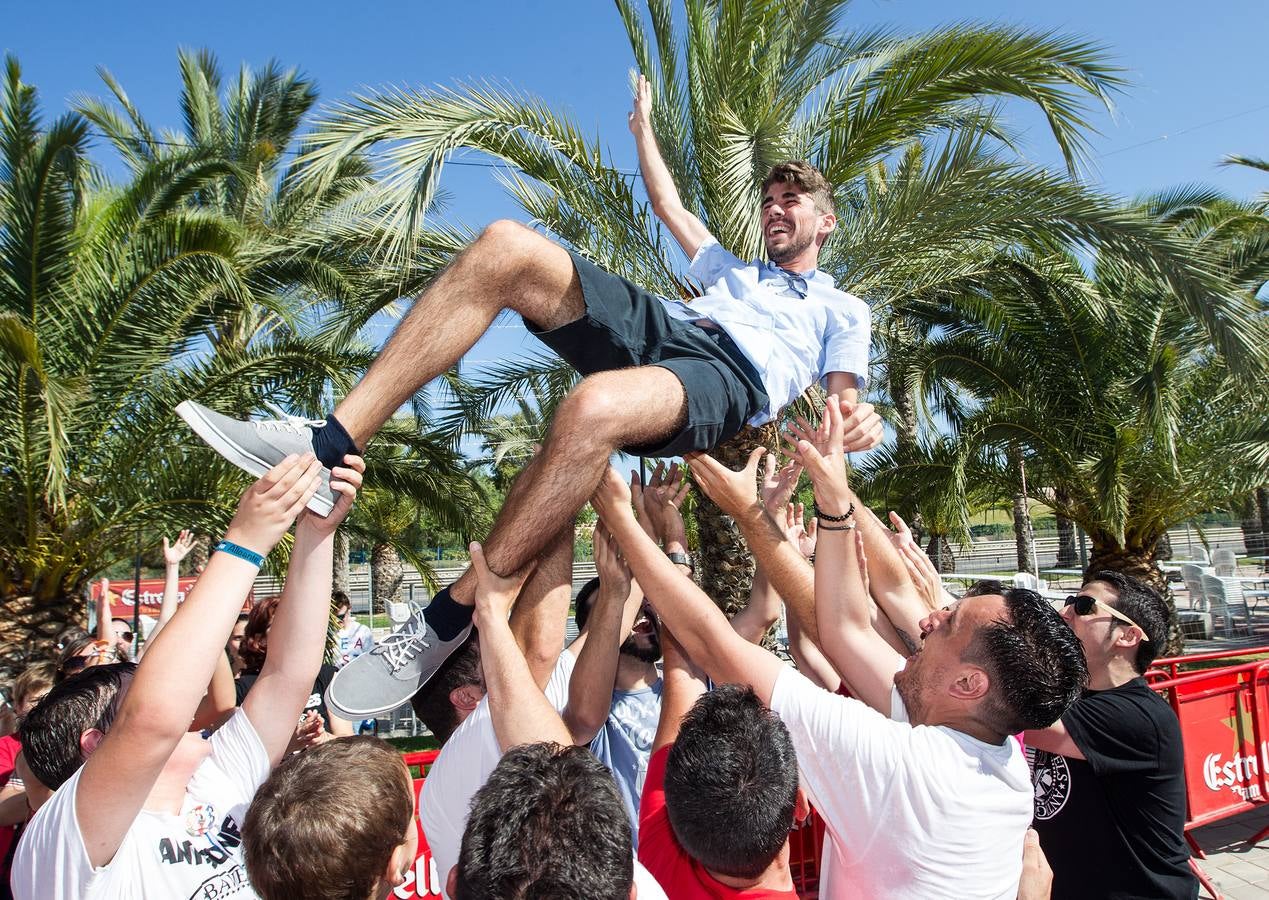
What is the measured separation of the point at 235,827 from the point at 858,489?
32.0 feet

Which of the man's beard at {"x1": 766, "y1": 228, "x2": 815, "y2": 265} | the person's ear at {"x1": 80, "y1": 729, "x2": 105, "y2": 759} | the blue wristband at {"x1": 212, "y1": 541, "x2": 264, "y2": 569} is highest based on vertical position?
the man's beard at {"x1": 766, "y1": 228, "x2": 815, "y2": 265}

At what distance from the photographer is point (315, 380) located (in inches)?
316

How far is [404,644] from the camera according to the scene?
2512 mm

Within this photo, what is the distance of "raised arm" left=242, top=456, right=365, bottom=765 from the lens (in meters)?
2.17

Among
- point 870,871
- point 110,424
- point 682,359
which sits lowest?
point 870,871

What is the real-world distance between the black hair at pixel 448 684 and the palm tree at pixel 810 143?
4351 mm

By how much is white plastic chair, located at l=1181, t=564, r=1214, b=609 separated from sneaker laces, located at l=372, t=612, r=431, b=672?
15786 mm

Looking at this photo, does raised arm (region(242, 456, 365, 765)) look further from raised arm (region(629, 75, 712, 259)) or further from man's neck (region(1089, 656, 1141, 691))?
man's neck (region(1089, 656, 1141, 691))

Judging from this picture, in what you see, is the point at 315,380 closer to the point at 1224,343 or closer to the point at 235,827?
the point at 235,827

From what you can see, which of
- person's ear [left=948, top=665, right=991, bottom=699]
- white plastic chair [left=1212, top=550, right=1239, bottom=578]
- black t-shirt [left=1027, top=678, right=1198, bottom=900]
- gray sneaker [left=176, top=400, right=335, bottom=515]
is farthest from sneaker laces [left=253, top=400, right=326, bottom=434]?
white plastic chair [left=1212, top=550, right=1239, bottom=578]

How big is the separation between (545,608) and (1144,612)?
2.25 m

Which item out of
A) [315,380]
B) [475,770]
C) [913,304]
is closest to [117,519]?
[315,380]

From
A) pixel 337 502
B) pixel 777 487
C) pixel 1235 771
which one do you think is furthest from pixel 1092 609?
pixel 1235 771

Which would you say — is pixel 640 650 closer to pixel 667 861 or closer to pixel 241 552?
pixel 667 861
